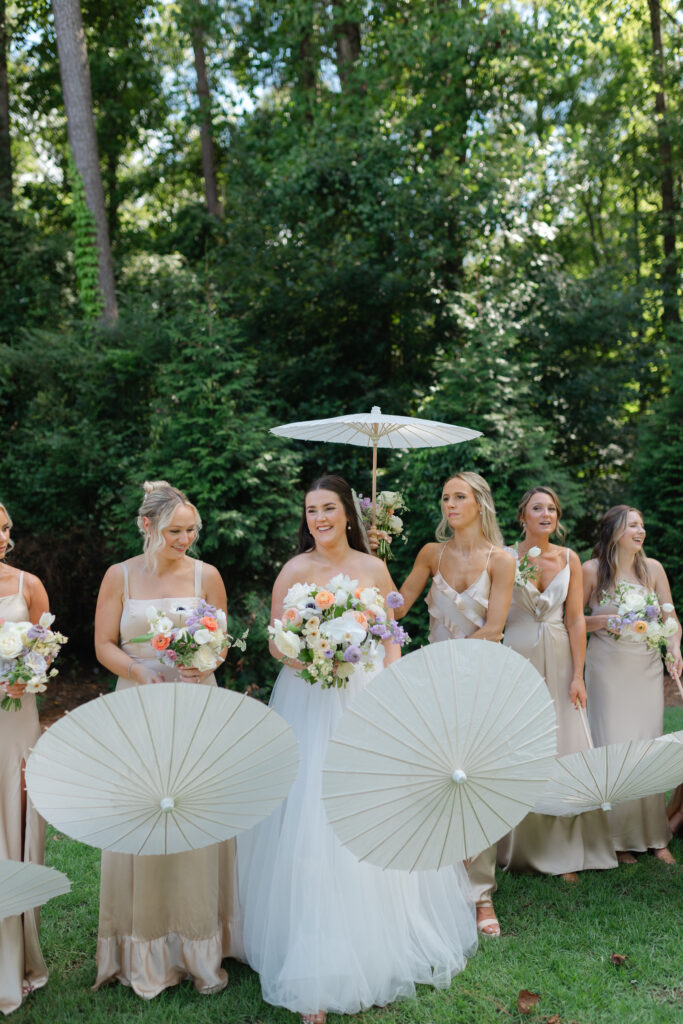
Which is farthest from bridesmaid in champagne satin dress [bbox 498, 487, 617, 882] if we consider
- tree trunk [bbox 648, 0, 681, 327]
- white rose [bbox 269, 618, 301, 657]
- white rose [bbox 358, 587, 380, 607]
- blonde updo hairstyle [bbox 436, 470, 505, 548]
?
tree trunk [bbox 648, 0, 681, 327]

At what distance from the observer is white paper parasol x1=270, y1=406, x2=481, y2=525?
4895 mm

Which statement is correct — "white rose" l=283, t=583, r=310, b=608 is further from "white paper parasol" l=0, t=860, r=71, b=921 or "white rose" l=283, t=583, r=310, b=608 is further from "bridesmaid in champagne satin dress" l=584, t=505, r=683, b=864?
"bridesmaid in champagne satin dress" l=584, t=505, r=683, b=864

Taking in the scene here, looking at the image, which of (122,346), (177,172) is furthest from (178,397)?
(177,172)

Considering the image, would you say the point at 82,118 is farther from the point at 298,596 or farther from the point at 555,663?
the point at 298,596

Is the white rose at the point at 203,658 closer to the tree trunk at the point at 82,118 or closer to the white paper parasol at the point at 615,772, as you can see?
the white paper parasol at the point at 615,772

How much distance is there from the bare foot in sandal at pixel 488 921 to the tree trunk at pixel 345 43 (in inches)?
519

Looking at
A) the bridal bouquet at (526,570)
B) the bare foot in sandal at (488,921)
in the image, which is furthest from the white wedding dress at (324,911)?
the bridal bouquet at (526,570)

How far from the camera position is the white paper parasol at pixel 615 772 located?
3.93 metres

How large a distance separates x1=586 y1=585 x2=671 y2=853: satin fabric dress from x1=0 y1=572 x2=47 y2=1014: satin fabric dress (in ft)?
11.2

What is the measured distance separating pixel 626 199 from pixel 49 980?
69.7 ft

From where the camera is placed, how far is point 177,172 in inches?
795

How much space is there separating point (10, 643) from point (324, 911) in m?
1.74

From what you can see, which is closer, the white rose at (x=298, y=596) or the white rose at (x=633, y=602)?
the white rose at (x=298, y=596)

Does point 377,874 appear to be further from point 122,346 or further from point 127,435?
point 122,346
